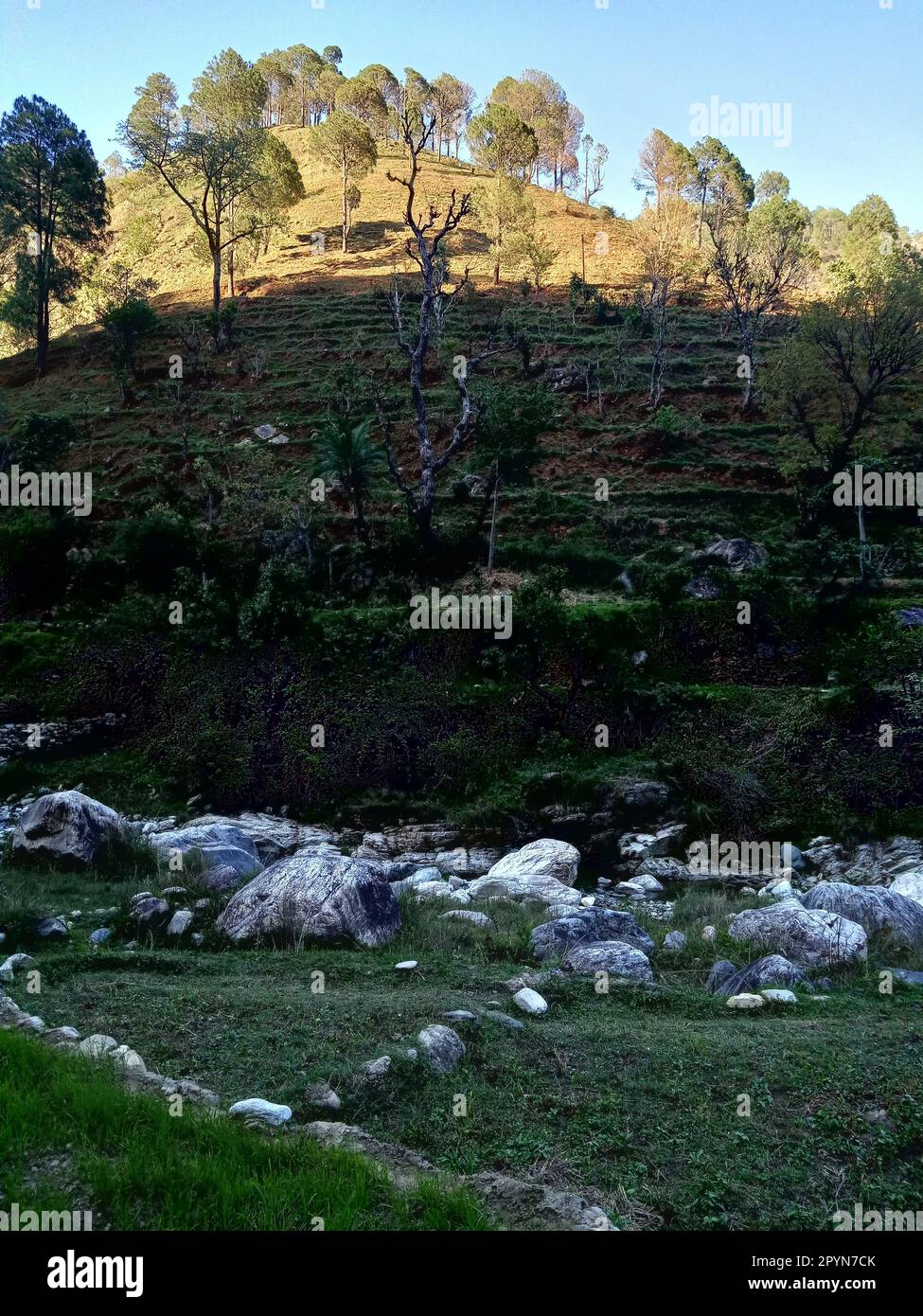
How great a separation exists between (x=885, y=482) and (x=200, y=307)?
131 ft

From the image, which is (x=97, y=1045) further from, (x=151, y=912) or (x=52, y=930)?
(x=151, y=912)

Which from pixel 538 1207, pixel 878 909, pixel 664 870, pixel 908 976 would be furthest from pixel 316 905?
pixel 664 870

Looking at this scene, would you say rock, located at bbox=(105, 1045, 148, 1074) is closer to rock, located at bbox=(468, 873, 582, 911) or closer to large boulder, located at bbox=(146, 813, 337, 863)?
rock, located at bbox=(468, 873, 582, 911)

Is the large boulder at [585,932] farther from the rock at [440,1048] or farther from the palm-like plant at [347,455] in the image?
the palm-like plant at [347,455]

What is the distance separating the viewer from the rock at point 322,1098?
4.78 m

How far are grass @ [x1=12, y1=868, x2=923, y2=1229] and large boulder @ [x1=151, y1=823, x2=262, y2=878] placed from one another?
10.5ft

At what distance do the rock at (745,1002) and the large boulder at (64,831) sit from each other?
27.3 ft

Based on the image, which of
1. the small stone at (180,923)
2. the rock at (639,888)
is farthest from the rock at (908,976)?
the small stone at (180,923)

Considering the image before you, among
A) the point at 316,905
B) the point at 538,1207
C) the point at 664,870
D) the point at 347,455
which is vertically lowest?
the point at 664,870

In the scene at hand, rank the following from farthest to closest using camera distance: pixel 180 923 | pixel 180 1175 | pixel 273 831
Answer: pixel 273 831, pixel 180 923, pixel 180 1175

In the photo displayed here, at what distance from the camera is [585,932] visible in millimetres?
8609

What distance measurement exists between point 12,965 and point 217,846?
4302mm
